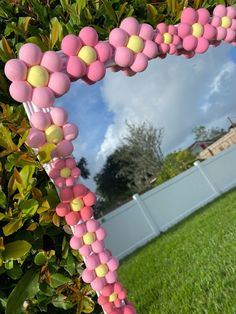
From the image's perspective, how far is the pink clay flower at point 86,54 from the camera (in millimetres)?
1288

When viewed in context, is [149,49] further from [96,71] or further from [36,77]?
[36,77]

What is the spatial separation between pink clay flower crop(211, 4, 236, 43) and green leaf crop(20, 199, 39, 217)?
1.15 meters

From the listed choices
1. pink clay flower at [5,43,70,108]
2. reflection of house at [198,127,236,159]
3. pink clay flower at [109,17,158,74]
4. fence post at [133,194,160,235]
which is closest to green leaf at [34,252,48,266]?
pink clay flower at [5,43,70,108]

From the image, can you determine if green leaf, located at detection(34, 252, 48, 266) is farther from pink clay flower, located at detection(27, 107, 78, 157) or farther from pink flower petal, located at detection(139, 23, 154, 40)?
pink flower petal, located at detection(139, 23, 154, 40)

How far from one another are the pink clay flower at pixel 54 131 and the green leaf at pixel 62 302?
533 millimetres

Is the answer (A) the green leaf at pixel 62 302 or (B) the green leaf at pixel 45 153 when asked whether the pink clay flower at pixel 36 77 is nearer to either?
(B) the green leaf at pixel 45 153

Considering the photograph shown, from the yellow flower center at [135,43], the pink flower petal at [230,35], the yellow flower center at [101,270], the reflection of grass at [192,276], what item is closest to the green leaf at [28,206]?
the yellow flower center at [101,270]

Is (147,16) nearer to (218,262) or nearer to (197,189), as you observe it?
(218,262)

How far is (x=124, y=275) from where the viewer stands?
5.78 m

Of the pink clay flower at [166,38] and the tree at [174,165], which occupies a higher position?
the tree at [174,165]

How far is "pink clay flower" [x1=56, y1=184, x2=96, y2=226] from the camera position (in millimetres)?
1240

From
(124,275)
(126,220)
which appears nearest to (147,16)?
(124,275)

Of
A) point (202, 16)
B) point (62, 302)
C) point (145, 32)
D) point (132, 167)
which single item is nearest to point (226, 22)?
point (202, 16)

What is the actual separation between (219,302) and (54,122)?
2087 millimetres
